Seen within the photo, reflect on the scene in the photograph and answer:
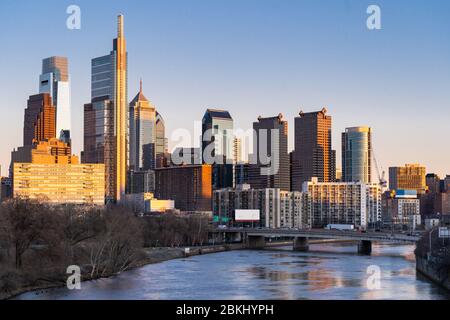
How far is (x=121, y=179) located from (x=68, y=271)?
15194 centimetres

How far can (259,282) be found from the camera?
1640 inches

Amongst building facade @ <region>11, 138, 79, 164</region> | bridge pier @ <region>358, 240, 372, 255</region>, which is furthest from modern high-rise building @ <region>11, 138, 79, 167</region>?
bridge pier @ <region>358, 240, 372, 255</region>

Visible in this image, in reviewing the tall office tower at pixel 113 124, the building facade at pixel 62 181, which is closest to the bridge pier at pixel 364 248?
the building facade at pixel 62 181

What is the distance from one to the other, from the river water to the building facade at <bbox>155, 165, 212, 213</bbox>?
118645mm

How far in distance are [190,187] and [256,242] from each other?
93.2 metres

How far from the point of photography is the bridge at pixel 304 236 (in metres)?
71.6

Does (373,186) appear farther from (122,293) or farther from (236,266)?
(122,293)

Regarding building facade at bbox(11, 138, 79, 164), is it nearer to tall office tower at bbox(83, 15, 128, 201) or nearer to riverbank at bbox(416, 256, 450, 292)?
tall office tower at bbox(83, 15, 128, 201)

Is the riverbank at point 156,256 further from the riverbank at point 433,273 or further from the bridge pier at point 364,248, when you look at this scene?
the riverbank at point 433,273

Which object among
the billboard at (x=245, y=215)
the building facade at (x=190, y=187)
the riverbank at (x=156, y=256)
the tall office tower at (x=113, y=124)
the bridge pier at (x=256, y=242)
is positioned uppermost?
the tall office tower at (x=113, y=124)

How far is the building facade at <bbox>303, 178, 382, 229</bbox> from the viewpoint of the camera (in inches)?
5901

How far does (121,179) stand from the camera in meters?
191

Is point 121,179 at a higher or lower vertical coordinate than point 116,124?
lower
